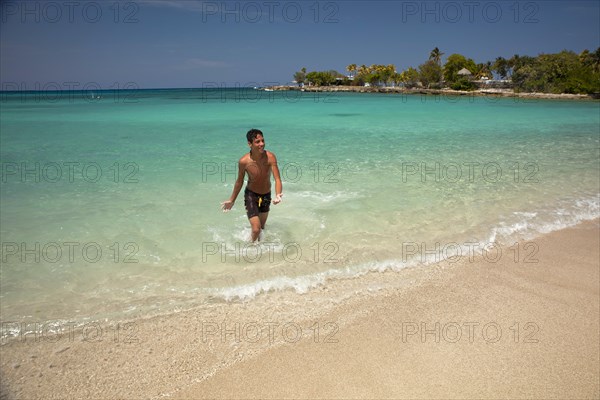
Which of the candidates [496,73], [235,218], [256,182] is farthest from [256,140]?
[496,73]

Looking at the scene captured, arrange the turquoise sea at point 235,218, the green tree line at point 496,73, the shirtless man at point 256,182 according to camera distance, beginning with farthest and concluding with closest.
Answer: the green tree line at point 496,73 < the shirtless man at point 256,182 < the turquoise sea at point 235,218

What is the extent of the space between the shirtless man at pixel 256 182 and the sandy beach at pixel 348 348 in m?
1.59

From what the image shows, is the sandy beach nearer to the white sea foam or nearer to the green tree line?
the white sea foam

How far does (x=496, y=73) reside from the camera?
104m

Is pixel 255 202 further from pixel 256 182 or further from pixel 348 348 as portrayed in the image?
pixel 348 348

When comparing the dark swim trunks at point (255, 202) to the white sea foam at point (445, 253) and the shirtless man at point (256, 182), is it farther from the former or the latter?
the white sea foam at point (445, 253)

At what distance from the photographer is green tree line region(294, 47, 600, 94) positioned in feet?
207

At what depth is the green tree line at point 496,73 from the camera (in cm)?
6309

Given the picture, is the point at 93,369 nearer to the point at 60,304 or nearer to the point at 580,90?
the point at 60,304

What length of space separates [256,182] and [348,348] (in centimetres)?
282

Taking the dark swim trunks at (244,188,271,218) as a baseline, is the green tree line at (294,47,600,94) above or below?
above

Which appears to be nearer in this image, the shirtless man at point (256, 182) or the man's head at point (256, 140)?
the man's head at point (256, 140)

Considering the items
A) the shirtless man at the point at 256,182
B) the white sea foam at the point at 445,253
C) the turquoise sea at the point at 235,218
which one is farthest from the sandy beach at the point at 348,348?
the shirtless man at the point at 256,182

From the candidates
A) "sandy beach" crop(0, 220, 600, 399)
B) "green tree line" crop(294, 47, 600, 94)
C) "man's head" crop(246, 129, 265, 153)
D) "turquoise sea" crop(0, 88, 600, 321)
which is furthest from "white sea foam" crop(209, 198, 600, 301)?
"green tree line" crop(294, 47, 600, 94)
